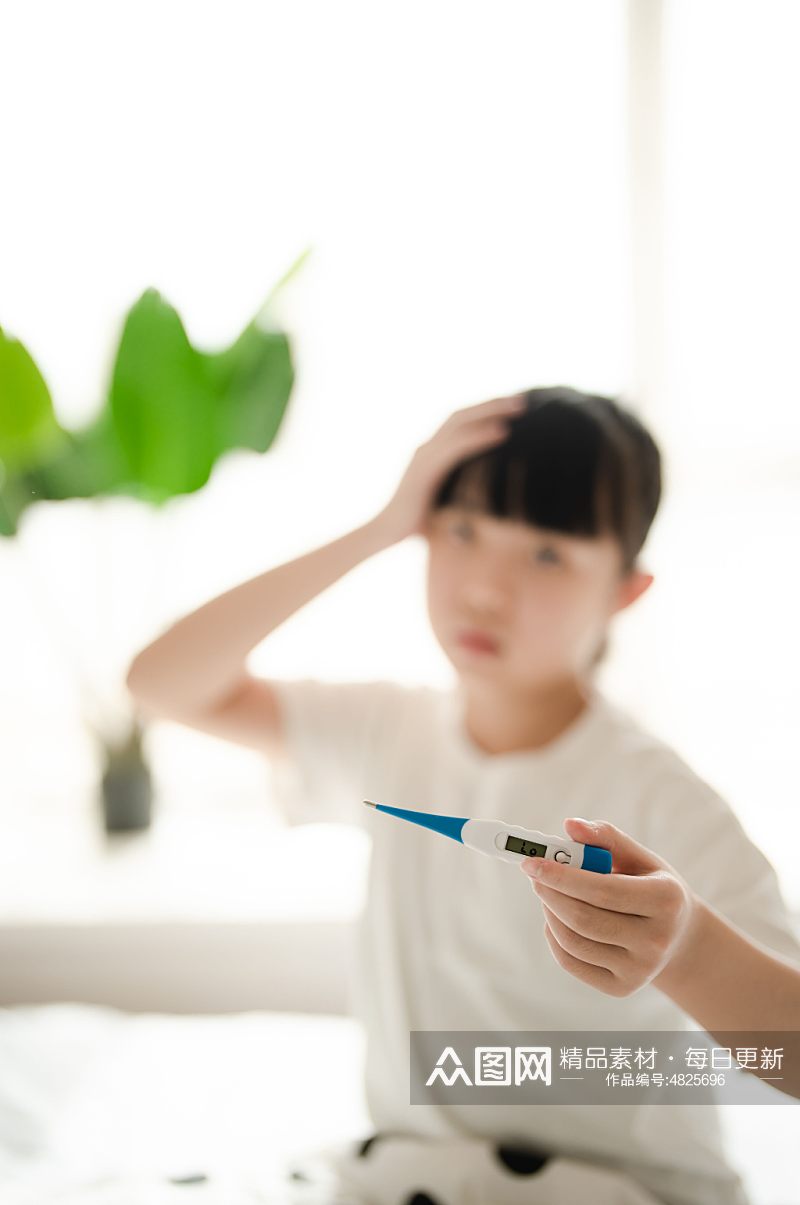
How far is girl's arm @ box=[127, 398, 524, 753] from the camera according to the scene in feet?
1.72

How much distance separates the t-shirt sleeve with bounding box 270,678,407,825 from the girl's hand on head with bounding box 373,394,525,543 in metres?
0.14

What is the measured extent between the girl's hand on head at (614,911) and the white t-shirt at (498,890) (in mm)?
104

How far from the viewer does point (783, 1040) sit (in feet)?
1.31

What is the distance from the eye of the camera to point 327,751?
2.00 feet

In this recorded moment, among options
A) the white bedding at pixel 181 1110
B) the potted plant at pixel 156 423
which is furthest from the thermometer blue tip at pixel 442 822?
the potted plant at pixel 156 423

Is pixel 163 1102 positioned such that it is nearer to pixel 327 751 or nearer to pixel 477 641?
pixel 327 751

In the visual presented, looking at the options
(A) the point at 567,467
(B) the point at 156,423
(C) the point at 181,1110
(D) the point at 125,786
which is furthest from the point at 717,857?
(D) the point at 125,786

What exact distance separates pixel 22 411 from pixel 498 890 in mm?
434

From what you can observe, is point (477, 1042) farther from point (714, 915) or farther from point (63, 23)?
point (63, 23)

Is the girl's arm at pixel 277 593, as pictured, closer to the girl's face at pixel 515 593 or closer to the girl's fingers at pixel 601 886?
the girl's face at pixel 515 593

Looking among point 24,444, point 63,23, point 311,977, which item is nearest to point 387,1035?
point 311,977

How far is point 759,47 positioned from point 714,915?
858mm

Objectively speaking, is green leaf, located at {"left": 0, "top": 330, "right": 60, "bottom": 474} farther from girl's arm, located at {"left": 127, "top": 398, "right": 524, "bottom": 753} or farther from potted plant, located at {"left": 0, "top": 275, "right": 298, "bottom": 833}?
girl's arm, located at {"left": 127, "top": 398, "right": 524, "bottom": 753}

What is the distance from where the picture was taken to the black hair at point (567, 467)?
Answer: 1.66 feet
